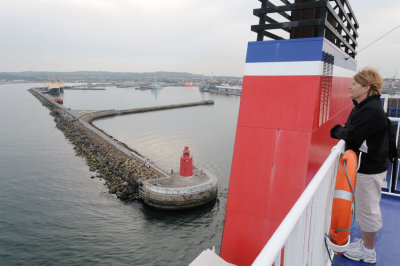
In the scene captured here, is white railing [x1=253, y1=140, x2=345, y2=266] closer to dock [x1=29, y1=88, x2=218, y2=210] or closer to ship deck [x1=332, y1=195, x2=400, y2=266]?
ship deck [x1=332, y1=195, x2=400, y2=266]

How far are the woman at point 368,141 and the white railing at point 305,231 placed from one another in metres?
0.18

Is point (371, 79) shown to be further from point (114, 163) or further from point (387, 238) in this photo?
point (114, 163)

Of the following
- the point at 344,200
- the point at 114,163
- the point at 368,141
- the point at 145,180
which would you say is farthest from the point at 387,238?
the point at 114,163

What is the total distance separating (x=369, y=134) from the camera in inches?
80.0

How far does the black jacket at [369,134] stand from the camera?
2.01 metres

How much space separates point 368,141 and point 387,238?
1.56m

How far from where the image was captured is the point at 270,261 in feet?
2.64

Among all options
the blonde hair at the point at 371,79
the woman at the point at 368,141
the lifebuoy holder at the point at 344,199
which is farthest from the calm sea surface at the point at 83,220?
the blonde hair at the point at 371,79

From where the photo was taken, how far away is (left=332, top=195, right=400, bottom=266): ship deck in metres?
2.56

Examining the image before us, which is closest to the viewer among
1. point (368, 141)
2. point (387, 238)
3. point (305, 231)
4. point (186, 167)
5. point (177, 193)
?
point (305, 231)

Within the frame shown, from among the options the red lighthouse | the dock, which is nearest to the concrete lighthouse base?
the dock

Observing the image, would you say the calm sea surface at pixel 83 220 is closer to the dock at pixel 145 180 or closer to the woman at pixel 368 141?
the dock at pixel 145 180

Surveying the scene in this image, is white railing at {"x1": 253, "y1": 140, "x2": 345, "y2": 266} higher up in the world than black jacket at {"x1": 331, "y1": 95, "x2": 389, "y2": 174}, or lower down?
lower down

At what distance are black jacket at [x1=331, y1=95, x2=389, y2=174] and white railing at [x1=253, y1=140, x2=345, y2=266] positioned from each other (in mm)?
134
